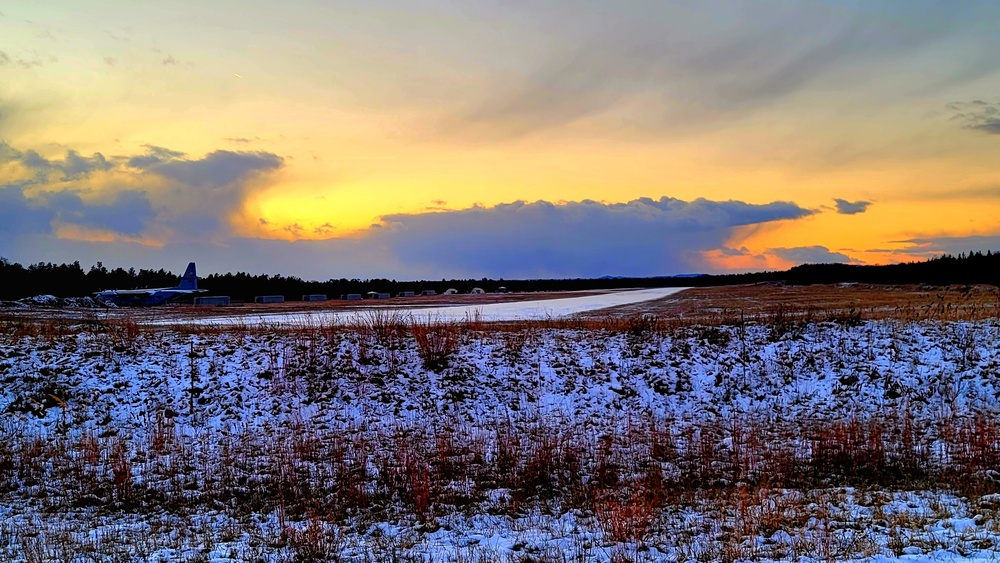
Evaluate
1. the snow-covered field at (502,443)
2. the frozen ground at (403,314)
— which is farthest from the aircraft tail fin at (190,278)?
the snow-covered field at (502,443)

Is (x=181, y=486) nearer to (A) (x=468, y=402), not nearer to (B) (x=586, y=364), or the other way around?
(A) (x=468, y=402)

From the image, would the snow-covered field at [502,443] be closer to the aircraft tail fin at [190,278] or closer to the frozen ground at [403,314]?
the frozen ground at [403,314]

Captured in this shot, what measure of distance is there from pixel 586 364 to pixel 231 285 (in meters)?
126

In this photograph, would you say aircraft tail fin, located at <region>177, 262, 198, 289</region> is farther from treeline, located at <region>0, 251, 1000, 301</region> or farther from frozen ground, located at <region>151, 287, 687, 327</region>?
frozen ground, located at <region>151, 287, 687, 327</region>

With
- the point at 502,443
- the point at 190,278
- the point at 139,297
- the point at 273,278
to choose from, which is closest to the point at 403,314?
the point at 502,443

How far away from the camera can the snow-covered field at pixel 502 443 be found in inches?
347

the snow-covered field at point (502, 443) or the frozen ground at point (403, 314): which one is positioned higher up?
the frozen ground at point (403, 314)

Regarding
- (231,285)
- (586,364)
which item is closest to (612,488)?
(586,364)

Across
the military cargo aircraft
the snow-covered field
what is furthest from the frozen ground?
the military cargo aircraft

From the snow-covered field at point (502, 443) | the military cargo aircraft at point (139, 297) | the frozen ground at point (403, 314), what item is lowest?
the snow-covered field at point (502, 443)

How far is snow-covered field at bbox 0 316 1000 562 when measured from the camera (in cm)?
882

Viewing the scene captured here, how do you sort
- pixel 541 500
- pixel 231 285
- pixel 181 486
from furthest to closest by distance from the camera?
pixel 231 285
pixel 181 486
pixel 541 500

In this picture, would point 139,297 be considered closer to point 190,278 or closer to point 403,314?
point 190,278

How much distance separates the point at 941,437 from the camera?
46.4ft
